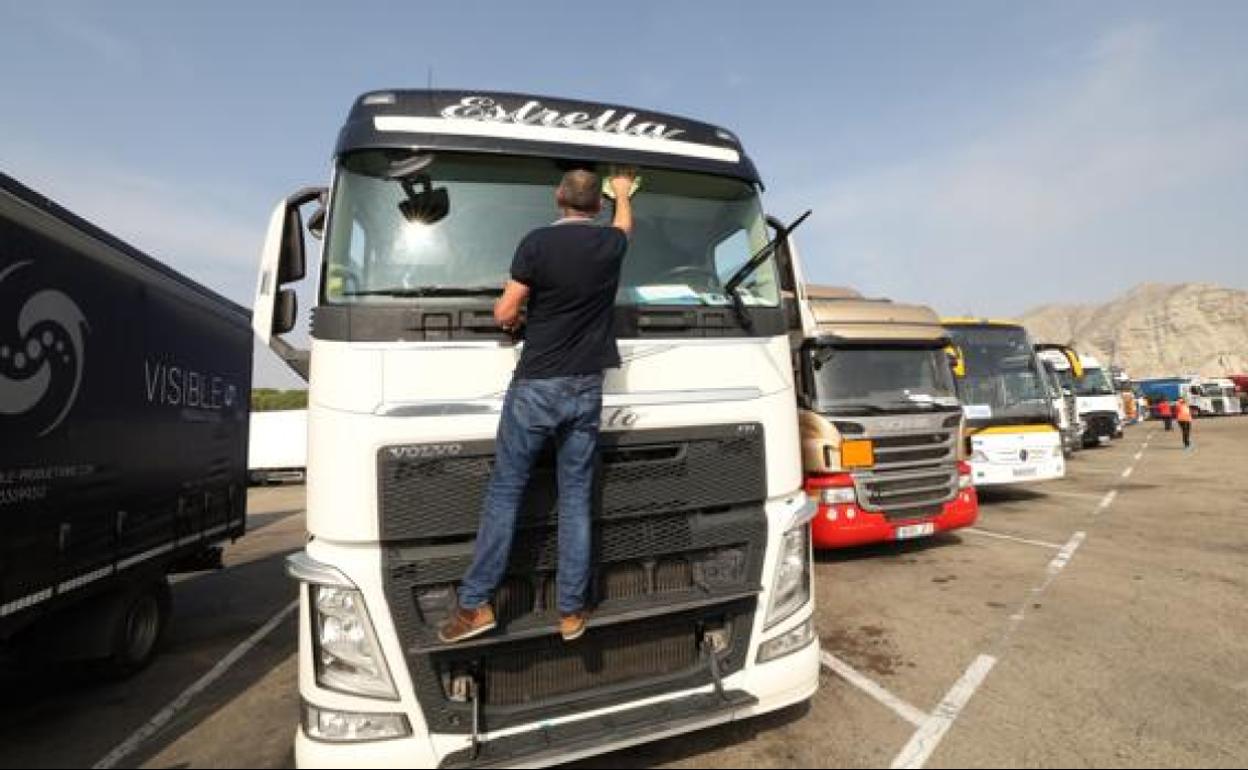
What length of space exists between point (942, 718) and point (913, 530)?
12.9 feet

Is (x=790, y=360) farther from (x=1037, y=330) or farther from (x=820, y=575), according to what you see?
(x=1037, y=330)

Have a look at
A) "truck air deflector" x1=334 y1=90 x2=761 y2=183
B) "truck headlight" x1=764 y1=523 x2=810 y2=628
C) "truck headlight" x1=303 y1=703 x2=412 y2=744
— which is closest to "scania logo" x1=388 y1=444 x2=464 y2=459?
"truck headlight" x1=303 y1=703 x2=412 y2=744

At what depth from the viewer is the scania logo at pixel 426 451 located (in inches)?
106

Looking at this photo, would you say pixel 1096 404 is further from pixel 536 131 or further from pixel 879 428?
pixel 536 131

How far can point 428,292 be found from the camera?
2924mm

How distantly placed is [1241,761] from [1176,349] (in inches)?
4002

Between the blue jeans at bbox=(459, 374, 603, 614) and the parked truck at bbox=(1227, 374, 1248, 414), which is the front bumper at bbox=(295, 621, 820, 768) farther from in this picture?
the parked truck at bbox=(1227, 374, 1248, 414)

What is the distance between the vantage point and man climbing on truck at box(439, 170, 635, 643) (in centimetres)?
269

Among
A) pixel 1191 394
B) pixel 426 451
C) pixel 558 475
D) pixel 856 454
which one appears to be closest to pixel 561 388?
pixel 558 475

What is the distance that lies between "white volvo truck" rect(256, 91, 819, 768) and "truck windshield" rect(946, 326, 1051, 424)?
794 centimetres

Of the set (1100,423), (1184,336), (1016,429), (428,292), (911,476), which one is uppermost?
(1184,336)

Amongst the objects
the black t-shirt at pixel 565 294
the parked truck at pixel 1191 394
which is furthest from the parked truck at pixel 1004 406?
the parked truck at pixel 1191 394

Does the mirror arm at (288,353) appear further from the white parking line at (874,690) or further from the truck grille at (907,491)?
the truck grille at (907,491)

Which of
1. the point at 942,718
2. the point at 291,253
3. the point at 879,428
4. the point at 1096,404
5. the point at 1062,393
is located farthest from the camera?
the point at 1096,404
